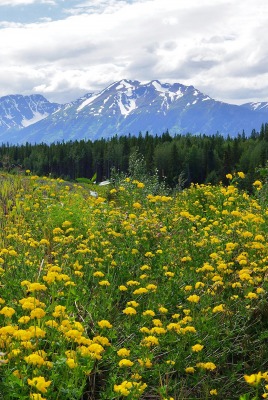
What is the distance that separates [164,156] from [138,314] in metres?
97.0

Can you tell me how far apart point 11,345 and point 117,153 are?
4401 inches

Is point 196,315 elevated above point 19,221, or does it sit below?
below

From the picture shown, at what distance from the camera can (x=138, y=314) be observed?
4191mm

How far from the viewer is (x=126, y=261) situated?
17.3 feet

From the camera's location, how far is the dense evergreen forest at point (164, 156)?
9266 cm

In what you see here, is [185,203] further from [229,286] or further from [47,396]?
[47,396]

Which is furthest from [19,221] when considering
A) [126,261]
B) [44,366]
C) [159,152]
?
[159,152]

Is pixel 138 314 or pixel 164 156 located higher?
pixel 138 314

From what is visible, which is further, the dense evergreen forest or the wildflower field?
the dense evergreen forest

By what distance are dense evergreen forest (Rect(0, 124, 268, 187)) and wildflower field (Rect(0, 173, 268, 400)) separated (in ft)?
241

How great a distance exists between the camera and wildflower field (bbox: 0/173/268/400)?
2988mm

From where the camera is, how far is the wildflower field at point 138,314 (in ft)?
9.80

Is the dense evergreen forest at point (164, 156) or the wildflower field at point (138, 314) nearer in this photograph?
the wildflower field at point (138, 314)

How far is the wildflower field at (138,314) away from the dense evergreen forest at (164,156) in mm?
73352
